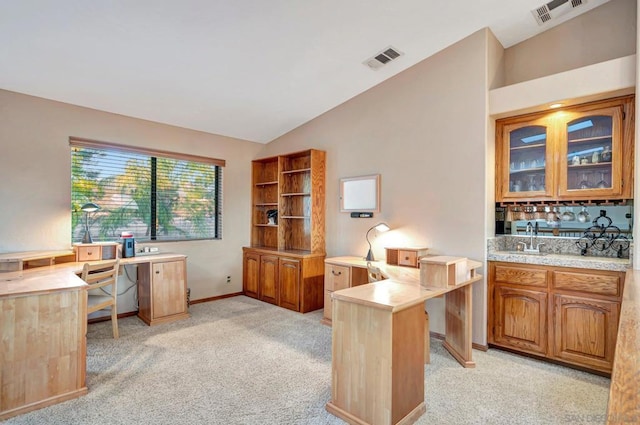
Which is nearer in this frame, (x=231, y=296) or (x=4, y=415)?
(x=4, y=415)

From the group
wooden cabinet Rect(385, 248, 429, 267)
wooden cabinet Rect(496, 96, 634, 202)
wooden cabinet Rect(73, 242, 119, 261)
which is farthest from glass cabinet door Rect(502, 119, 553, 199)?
wooden cabinet Rect(73, 242, 119, 261)

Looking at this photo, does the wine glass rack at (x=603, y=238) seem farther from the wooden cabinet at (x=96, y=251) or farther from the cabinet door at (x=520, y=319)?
the wooden cabinet at (x=96, y=251)

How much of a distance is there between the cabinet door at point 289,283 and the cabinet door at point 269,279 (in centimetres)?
13

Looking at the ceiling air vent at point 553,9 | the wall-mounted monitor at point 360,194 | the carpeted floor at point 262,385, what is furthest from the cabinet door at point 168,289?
the ceiling air vent at point 553,9

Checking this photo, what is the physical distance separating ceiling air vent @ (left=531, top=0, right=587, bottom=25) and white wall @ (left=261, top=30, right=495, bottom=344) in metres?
0.47

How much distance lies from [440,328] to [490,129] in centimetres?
217

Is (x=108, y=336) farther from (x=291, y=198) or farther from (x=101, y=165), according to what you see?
A: (x=291, y=198)

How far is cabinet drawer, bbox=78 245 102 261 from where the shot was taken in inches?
149

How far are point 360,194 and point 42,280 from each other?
332cm

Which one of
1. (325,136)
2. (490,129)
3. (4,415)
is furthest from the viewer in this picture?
(325,136)

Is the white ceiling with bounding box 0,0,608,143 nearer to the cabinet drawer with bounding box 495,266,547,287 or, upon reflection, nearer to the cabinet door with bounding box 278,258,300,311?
the cabinet door with bounding box 278,258,300,311

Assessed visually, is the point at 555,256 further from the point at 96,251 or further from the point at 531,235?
the point at 96,251

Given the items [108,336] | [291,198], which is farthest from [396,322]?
[291,198]

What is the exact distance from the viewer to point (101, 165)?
166 inches
